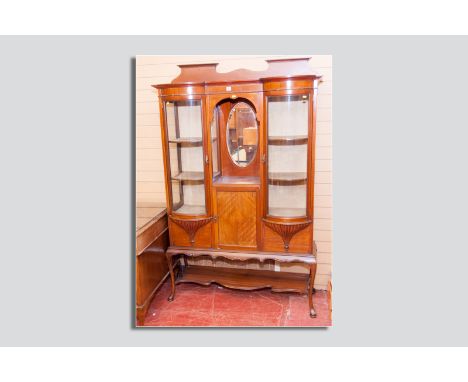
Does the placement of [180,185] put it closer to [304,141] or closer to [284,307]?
[304,141]

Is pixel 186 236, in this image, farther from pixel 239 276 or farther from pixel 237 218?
pixel 239 276

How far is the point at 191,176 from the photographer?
254 cm

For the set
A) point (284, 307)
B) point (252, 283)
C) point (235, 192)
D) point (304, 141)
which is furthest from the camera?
point (252, 283)

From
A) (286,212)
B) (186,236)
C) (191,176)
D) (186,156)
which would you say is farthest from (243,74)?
(186,236)

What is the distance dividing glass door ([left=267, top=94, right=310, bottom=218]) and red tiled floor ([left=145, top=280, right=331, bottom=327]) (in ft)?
2.46

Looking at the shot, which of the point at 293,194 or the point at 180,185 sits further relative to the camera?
the point at 180,185

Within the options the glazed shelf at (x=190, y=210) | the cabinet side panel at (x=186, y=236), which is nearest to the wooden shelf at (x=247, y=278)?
the cabinet side panel at (x=186, y=236)

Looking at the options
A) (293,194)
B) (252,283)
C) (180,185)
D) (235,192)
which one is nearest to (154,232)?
(180,185)

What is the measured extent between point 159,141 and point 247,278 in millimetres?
1348

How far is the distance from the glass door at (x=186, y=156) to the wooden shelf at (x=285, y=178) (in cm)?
50

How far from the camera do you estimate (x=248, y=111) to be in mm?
2465

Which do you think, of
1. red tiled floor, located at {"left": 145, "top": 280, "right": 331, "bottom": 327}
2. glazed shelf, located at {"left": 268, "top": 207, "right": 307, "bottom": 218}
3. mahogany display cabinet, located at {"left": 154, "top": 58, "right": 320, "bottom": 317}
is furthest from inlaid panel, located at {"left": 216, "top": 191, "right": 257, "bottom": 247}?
red tiled floor, located at {"left": 145, "top": 280, "right": 331, "bottom": 327}
